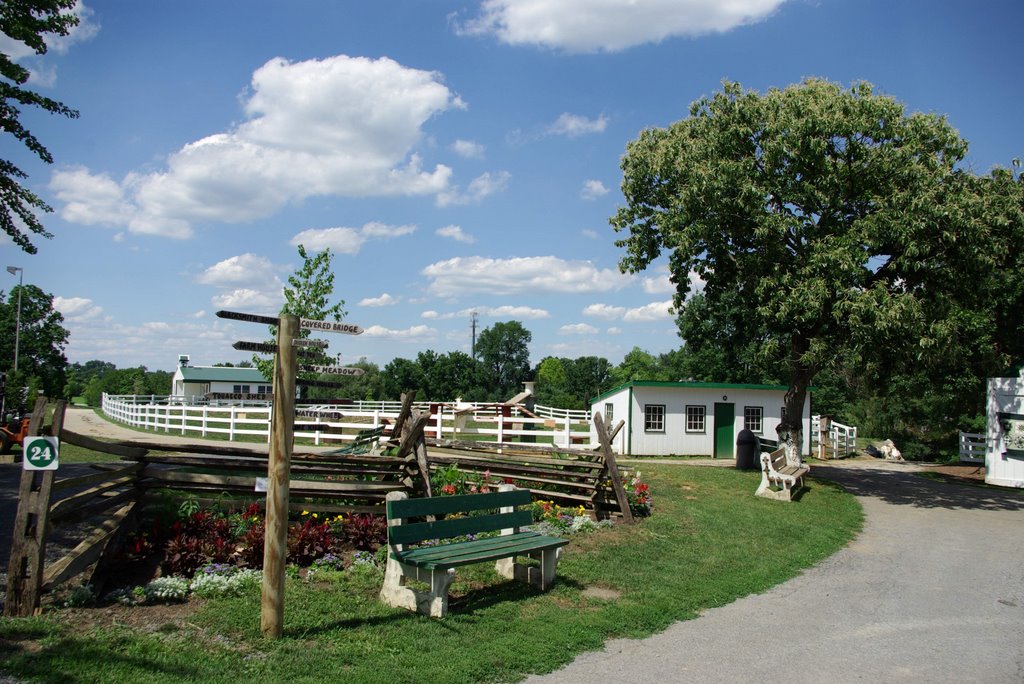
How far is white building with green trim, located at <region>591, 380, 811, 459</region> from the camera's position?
27141 mm

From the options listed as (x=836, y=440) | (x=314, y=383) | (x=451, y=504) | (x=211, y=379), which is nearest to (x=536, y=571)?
(x=451, y=504)

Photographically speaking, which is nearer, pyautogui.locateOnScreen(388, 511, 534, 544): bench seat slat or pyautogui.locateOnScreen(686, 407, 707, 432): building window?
pyautogui.locateOnScreen(388, 511, 534, 544): bench seat slat

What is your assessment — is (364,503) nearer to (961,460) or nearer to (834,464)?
(834,464)

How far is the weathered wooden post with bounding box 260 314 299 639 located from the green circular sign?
169cm

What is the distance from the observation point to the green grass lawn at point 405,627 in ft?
16.9

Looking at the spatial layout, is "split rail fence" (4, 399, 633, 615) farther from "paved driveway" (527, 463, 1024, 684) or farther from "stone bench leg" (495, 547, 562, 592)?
"paved driveway" (527, 463, 1024, 684)

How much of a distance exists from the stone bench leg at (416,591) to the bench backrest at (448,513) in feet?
0.94

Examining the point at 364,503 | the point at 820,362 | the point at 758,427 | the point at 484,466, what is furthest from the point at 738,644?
the point at 758,427

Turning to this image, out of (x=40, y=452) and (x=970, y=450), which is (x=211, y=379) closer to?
(x=970, y=450)

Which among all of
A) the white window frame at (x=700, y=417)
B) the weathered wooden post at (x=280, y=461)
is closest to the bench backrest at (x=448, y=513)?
the weathered wooden post at (x=280, y=461)

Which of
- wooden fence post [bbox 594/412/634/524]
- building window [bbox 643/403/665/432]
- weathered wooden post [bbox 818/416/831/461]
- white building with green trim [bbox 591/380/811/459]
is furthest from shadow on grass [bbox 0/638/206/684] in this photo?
weathered wooden post [bbox 818/416/831/461]

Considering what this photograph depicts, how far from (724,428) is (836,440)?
234 inches

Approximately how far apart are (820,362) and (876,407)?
87.3 ft

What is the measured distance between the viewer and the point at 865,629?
23.6ft
